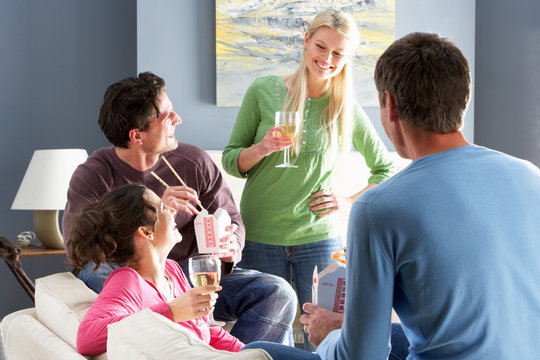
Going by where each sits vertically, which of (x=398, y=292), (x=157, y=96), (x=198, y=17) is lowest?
(x=398, y=292)

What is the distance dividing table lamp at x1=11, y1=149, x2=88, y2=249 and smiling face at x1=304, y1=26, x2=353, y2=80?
2021 millimetres

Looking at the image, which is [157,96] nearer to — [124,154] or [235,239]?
[124,154]

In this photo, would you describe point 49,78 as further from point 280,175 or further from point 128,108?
point 280,175

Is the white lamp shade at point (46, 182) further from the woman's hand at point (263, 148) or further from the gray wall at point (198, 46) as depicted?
the woman's hand at point (263, 148)

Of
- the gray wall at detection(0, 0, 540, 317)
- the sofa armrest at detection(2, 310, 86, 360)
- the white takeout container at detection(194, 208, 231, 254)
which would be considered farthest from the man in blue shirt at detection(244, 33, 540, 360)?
the gray wall at detection(0, 0, 540, 317)

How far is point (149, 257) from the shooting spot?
6.09 feet

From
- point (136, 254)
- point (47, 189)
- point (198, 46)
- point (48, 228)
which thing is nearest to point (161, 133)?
point (136, 254)

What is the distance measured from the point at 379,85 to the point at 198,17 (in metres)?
3.17

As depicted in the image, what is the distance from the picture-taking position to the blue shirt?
1089 mm

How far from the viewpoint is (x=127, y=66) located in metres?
4.66

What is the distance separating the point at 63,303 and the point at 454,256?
47.5 inches

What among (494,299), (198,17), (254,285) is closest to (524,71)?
(198,17)

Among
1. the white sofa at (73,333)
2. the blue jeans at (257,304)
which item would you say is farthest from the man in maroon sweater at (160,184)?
the white sofa at (73,333)


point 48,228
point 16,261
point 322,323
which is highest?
point 322,323
